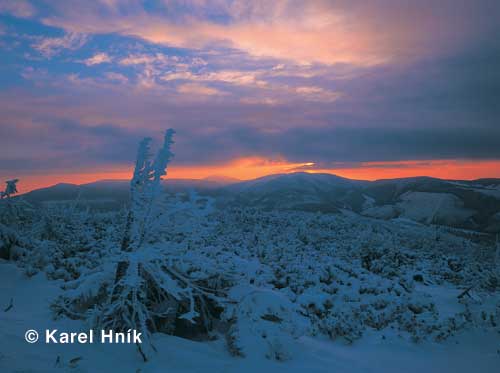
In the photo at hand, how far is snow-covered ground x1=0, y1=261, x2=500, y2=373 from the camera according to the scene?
439 cm

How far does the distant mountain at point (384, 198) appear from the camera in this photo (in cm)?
4153

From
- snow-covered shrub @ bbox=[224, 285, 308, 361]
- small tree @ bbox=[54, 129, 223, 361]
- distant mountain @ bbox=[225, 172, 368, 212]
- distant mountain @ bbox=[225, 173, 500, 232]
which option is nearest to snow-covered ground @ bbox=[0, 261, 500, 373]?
snow-covered shrub @ bbox=[224, 285, 308, 361]

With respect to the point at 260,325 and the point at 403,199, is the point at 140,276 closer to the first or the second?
the point at 260,325

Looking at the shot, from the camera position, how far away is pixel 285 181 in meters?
84.0

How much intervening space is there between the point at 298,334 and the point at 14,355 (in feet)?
15.6

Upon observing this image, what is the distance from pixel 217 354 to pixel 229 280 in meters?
2.35

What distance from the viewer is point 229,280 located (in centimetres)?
776

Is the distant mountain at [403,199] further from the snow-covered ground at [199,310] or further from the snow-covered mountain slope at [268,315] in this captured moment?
the snow-covered ground at [199,310]

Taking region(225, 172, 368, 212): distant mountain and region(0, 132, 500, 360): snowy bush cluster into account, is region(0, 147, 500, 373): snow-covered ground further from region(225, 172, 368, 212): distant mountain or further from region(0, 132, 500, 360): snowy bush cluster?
region(225, 172, 368, 212): distant mountain

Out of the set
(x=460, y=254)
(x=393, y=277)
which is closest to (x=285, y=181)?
(x=460, y=254)

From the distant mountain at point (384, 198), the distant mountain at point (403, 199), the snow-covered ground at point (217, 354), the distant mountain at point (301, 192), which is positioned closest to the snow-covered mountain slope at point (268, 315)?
the snow-covered ground at point (217, 354)

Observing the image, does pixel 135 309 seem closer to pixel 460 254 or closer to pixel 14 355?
pixel 14 355

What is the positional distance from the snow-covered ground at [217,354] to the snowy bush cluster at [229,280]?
9.8 inches

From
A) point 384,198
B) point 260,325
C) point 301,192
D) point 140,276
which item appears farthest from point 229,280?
point 301,192
